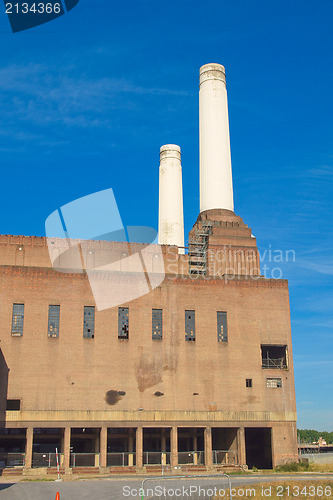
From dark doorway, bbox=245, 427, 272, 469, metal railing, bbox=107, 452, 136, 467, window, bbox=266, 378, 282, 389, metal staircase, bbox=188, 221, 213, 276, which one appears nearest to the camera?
metal railing, bbox=107, 452, 136, 467

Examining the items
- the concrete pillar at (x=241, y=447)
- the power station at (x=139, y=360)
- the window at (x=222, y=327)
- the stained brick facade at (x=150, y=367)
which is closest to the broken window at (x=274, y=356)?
the power station at (x=139, y=360)

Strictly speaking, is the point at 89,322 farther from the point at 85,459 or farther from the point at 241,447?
the point at 241,447

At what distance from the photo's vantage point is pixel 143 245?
53.9 metres

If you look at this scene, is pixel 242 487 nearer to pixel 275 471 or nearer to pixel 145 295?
pixel 275 471

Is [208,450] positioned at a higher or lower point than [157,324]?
lower

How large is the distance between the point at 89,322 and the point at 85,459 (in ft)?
32.5

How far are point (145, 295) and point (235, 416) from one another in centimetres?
1164

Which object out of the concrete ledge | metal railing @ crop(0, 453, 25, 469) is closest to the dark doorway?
the concrete ledge

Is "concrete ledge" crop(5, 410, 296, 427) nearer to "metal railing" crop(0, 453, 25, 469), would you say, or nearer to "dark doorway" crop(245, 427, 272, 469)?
"dark doorway" crop(245, 427, 272, 469)

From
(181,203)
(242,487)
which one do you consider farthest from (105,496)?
(181,203)

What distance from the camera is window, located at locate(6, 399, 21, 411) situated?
4328cm

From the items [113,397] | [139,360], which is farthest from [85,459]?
[139,360]

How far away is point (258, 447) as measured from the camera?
166 feet

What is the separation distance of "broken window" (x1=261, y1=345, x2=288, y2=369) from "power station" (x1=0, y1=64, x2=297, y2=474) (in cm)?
12
